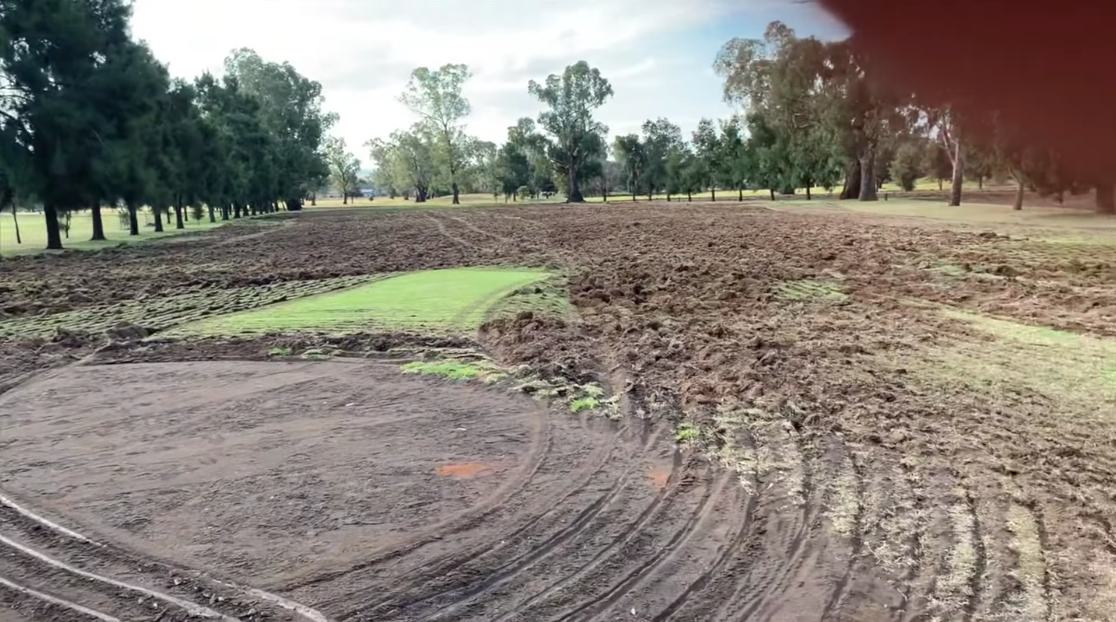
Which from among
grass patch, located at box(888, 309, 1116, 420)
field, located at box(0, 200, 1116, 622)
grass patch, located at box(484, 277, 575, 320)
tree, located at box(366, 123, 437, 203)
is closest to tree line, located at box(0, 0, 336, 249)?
grass patch, located at box(484, 277, 575, 320)

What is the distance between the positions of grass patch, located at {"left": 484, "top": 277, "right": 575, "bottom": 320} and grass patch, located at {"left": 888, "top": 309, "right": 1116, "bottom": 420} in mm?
5051

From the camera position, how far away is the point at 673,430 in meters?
5.66

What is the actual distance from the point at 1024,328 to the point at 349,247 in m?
19.9

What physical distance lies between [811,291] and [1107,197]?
11693 mm

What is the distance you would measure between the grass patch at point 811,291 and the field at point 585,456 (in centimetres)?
20

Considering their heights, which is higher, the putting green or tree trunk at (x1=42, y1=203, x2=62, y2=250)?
tree trunk at (x1=42, y1=203, x2=62, y2=250)

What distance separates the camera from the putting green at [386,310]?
10.1 metres

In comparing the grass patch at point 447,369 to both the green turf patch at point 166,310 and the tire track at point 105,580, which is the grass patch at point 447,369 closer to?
the tire track at point 105,580

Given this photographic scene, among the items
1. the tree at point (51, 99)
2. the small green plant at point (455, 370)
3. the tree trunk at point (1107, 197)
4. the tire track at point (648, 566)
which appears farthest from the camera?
the tree at point (51, 99)

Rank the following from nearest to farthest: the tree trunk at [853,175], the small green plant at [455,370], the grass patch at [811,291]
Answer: the tree trunk at [853,175] → the small green plant at [455,370] → the grass patch at [811,291]

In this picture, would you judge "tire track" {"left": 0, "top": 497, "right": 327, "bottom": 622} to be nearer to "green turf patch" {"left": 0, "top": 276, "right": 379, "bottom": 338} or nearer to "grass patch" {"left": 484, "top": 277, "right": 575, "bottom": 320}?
"grass patch" {"left": 484, "top": 277, "right": 575, "bottom": 320}

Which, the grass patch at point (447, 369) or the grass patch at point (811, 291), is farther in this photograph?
the grass patch at point (811, 291)

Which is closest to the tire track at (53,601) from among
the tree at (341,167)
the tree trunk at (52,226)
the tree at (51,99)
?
the tree at (51,99)

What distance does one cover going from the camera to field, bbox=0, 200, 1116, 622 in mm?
3395
